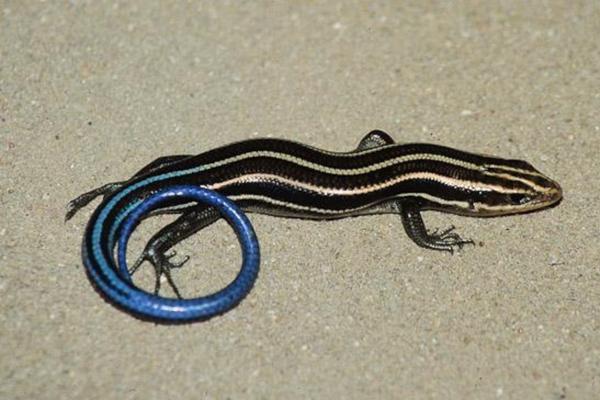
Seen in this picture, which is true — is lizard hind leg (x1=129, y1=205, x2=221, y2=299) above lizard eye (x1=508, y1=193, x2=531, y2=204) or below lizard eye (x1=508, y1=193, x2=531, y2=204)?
above

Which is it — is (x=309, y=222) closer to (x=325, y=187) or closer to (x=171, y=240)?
(x=325, y=187)

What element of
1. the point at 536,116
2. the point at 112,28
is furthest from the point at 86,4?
the point at 536,116

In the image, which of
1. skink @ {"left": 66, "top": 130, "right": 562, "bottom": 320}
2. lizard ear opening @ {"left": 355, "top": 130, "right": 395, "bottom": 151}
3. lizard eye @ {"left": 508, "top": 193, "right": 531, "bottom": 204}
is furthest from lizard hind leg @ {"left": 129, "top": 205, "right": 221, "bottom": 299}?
lizard eye @ {"left": 508, "top": 193, "right": 531, "bottom": 204}

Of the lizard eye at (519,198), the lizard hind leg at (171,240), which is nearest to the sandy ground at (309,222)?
the lizard hind leg at (171,240)

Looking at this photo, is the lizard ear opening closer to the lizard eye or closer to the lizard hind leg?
the lizard eye

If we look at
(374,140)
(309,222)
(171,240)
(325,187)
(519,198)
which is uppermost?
(171,240)

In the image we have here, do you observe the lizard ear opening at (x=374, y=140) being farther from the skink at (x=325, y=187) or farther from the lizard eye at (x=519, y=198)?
the lizard eye at (x=519, y=198)

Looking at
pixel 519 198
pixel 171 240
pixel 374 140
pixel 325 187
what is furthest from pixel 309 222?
pixel 519 198
